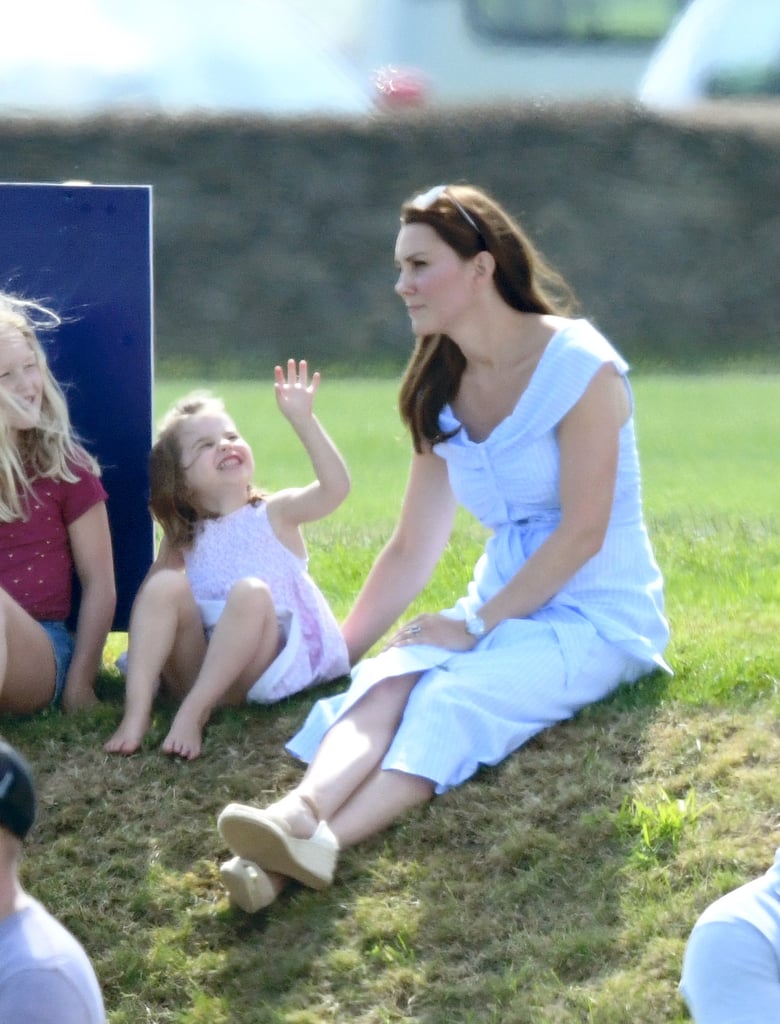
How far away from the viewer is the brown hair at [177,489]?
4.97 meters

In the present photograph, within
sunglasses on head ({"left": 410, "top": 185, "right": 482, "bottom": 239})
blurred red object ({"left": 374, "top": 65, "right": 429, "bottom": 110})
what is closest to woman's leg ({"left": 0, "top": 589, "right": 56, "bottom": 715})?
sunglasses on head ({"left": 410, "top": 185, "right": 482, "bottom": 239})

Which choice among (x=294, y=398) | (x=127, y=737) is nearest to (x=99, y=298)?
(x=294, y=398)

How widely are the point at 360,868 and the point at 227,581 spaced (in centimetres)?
108

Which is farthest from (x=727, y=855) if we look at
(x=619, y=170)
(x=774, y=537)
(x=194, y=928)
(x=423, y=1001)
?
(x=619, y=170)

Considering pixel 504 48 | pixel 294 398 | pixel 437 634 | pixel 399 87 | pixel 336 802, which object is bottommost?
pixel 399 87

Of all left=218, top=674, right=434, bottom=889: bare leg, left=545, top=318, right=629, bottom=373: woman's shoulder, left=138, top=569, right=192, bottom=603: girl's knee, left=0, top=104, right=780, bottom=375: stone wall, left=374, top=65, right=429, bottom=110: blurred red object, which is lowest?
left=0, top=104, right=780, bottom=375: stone wall

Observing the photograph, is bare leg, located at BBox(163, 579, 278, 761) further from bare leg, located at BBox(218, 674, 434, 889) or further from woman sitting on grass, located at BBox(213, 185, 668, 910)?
bare leg, located at BBox(218, 674, 434, 889)

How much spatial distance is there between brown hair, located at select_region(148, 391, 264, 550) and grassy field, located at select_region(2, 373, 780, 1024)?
50 centimetres

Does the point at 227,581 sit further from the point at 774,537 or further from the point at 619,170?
the point at 619,170

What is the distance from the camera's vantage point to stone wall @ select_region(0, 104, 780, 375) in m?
19.3

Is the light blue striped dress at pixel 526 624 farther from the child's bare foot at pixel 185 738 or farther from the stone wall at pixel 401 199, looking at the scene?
the stone wall at pixel 401 199

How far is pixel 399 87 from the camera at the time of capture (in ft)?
66.5

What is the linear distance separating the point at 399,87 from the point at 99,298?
15.6m

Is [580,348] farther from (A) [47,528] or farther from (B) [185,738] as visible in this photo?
(A) [47,528]
